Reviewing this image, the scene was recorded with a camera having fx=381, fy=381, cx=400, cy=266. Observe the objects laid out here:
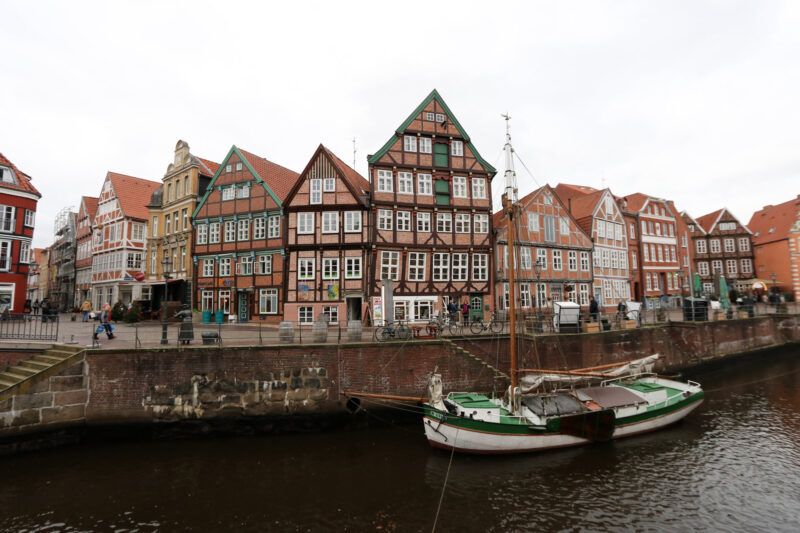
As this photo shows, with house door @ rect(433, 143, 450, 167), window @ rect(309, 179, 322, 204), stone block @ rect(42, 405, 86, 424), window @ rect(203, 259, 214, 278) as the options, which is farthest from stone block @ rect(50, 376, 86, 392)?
house door @ rect(433, 143, 450, 167)

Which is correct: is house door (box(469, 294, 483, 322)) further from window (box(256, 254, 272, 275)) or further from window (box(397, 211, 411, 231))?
window (box(256, 254, 272, 275))

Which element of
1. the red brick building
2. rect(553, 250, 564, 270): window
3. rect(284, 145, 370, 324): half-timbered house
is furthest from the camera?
rect(553, 250, 564, 270): window

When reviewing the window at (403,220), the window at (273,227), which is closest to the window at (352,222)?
the window at (403,220)

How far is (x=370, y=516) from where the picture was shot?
30.3 ft

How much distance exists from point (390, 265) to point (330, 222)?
511 cm

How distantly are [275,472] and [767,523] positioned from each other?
1272 centimetres

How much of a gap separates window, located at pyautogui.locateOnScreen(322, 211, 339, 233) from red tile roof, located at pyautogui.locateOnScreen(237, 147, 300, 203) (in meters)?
4.30

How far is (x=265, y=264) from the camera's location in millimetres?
28188

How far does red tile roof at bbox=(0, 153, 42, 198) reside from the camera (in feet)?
88.1

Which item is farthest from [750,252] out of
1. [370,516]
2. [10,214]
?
[10,214]

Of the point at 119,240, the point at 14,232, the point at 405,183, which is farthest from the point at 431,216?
the point at 119,240

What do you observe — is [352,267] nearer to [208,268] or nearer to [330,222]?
[330,222]

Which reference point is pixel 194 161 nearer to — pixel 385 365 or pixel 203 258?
pixel 203 258

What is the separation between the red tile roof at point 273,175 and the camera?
96.9 ft
